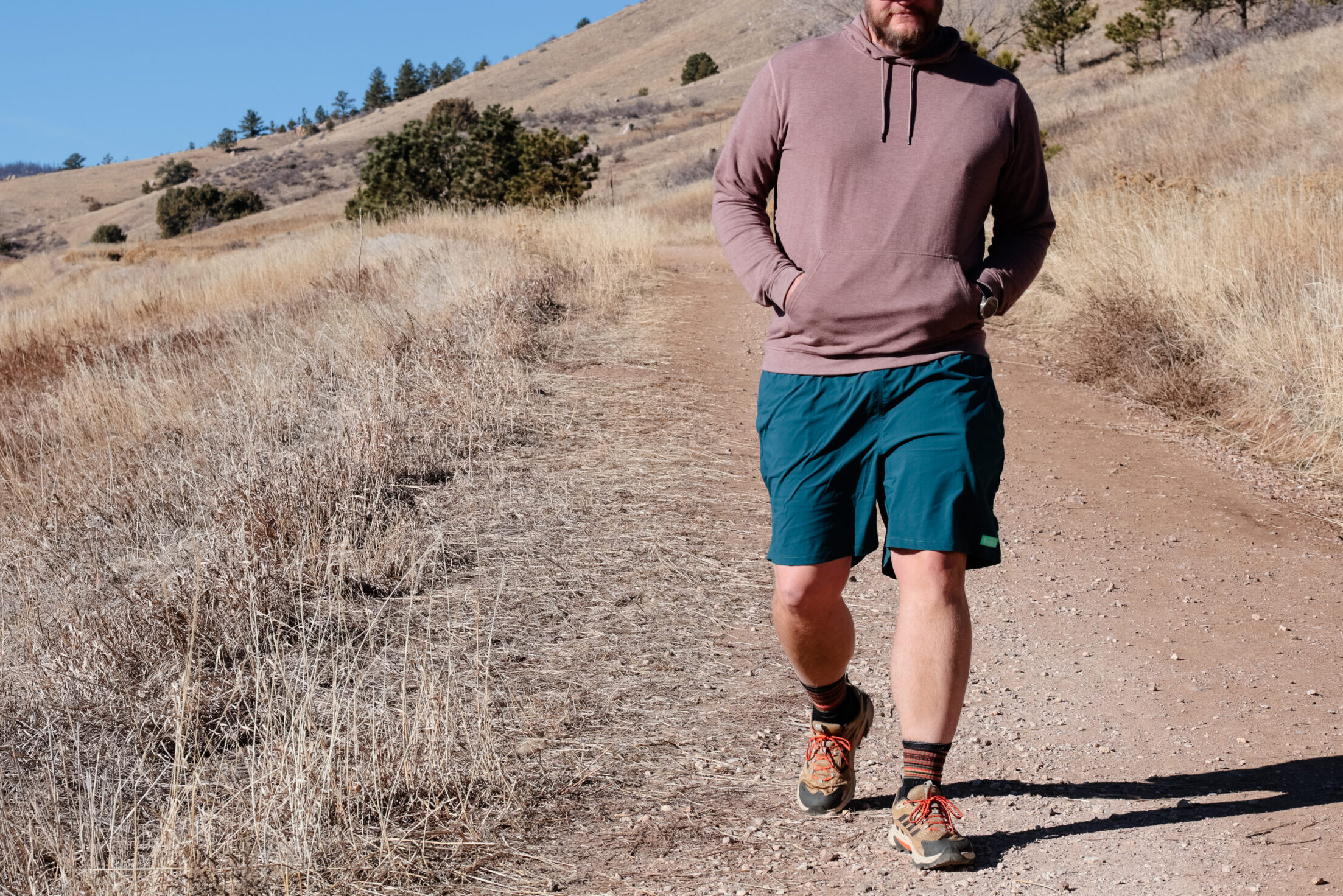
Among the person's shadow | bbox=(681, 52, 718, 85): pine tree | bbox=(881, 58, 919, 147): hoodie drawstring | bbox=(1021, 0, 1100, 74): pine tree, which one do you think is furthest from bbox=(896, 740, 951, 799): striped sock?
bbox=(681, 52, 718, 85): pine tree

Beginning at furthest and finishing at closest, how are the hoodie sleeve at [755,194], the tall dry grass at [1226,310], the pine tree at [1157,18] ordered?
the pine tree at [1157,18], the tall dry grass at [1226,310], the hoodie sleeve at [755,194]

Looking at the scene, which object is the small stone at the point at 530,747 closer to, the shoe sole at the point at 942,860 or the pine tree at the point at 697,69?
the shoe sole at the point at 942,860

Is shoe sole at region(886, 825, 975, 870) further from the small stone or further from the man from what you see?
the small stone

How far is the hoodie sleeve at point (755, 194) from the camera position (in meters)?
2.52

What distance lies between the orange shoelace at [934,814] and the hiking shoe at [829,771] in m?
0.31

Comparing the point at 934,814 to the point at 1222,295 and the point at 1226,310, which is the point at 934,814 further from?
the point at 1222,295

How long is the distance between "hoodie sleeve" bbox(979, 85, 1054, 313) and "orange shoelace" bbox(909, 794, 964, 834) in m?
1.12

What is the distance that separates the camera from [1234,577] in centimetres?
434

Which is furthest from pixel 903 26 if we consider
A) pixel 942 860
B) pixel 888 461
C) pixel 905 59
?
pixel 942 860

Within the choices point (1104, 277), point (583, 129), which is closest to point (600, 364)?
point (1104, 277)

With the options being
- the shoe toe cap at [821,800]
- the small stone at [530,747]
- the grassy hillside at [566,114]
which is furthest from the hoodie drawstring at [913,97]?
the grassy hillside at [566,114]

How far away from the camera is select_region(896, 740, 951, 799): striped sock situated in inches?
94.7

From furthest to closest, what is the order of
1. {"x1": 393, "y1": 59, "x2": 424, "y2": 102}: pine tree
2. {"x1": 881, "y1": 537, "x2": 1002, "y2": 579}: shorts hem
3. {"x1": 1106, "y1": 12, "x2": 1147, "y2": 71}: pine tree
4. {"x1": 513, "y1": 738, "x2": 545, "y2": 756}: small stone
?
1. {"x1": 393, "y1": 59, "x2": 424, "y2": 102}: pine tree
2. {"x1": 1106, "y1": 12, "x2": 1147, "y2": 71}: pine tree
3. {"x1": 513, "y1": 738, "x2": 545, "y2": 756}: small stone
4. {"x1": 881, "y1": 537, "x2": 1002, "y2": 579}: shorts hem

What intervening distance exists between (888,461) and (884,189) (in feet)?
1.98
